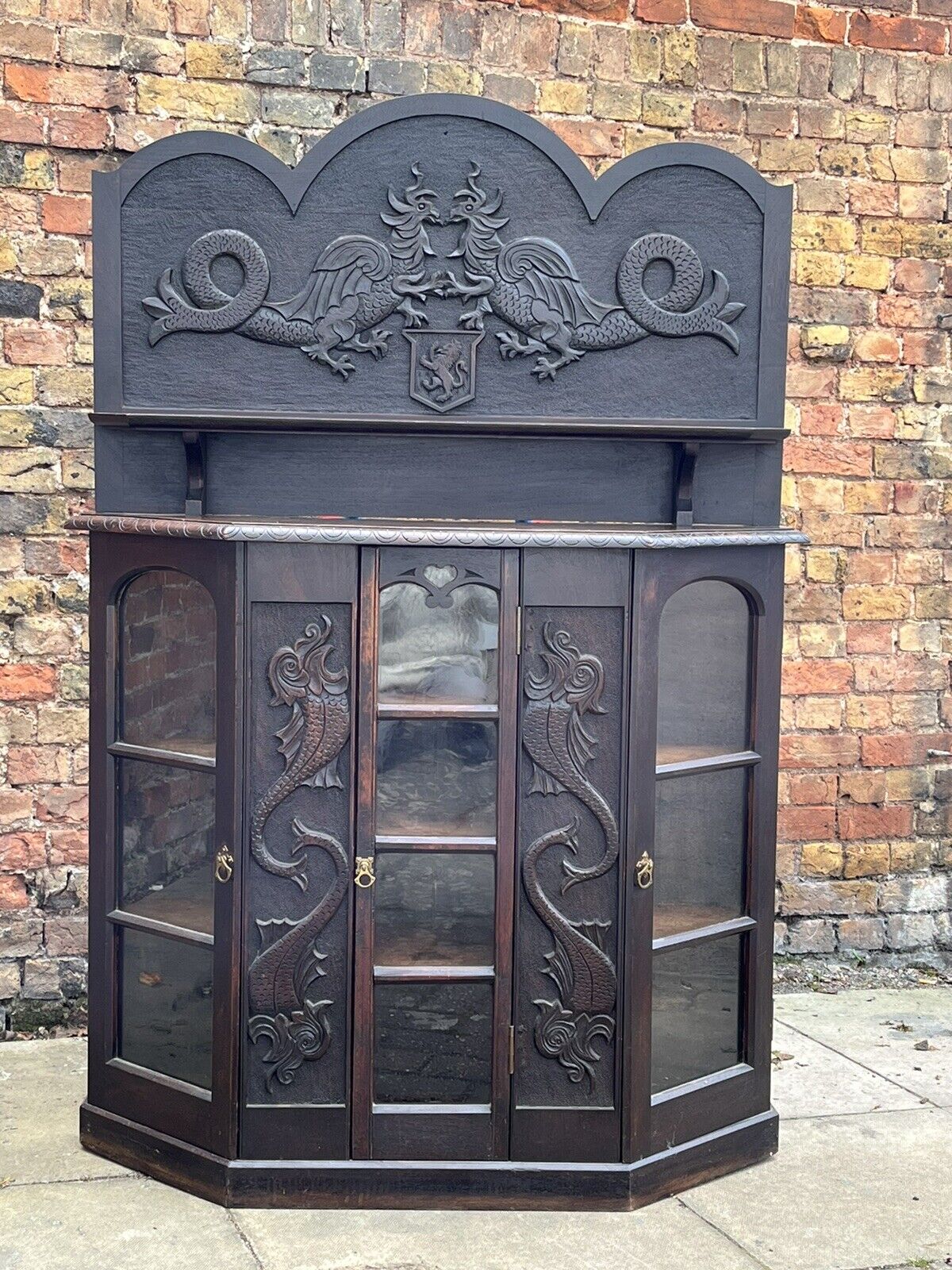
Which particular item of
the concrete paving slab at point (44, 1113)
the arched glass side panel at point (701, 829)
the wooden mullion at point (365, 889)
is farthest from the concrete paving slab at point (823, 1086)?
the concrete paving slab at point (44, 1113)

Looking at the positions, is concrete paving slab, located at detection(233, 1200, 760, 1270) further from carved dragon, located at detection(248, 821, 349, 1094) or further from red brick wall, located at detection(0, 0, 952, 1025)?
red brick wall, located at detection(0, 0, 952, 1025)

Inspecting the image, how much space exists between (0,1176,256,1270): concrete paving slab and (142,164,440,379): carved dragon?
2.20 meters

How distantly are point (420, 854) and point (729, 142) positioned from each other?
10.3ft

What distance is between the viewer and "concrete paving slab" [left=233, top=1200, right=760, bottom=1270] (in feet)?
10.8

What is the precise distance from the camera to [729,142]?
5184mm

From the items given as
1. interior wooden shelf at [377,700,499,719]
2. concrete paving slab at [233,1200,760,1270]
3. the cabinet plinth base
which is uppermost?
interior wooden shelf at [377,700,499,719]

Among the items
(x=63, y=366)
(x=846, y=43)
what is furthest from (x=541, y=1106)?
(x=846, y=43)

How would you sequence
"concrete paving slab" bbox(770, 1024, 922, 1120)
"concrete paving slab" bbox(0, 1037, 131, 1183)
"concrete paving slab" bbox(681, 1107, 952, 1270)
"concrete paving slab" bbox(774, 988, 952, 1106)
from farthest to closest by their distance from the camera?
"concrete paving slab" bbox(774, 988, 952, 1106) < "concrete paving slab" bbox(770, 1024, 922, 1120) < "concrete paving slab" bbox(0, 1037, 131, 1183) < "concrete paving slab" bbox(681, 1107, 952, 1270)

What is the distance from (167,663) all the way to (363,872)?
0.76 meters

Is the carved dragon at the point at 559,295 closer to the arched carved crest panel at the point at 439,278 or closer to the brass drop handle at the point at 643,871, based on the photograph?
the arched carved crest panel at the point at 439,278

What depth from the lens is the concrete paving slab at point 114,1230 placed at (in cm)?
327

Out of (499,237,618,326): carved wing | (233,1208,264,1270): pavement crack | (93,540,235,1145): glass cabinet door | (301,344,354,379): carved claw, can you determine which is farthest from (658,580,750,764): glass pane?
(233,1208,264,1270): pavement crack

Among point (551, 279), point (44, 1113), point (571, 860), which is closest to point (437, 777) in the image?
point (571, 860)

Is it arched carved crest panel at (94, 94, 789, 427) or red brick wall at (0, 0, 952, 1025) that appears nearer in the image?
arched carved crest panel at (94, 94, 789, 427)
